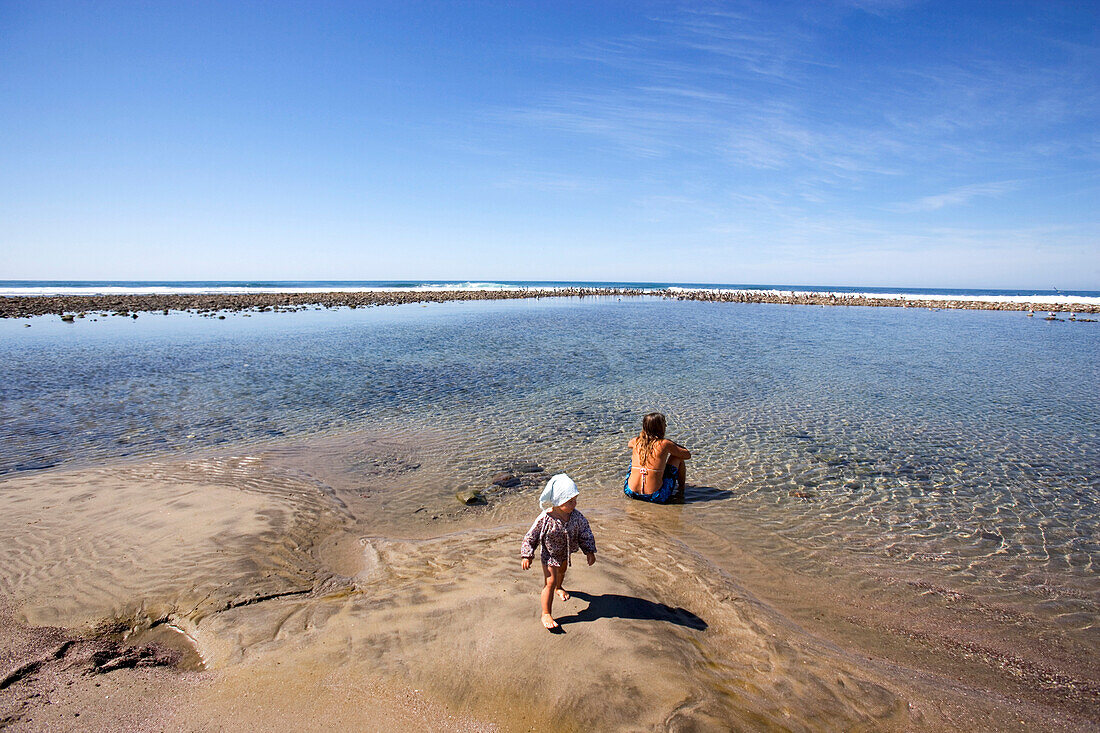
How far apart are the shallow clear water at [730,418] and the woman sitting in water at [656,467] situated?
1.97 feet

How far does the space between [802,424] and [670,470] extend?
6292 millimetres

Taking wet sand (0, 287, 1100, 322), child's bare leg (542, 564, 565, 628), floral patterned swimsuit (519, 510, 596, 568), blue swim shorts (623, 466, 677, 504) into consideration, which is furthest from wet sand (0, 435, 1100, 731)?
wet sand (0, 287, 1100, 322)

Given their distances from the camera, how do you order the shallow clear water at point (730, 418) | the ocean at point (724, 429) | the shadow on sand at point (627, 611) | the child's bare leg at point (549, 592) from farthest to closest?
1. the shallow clear water at point (730, 418)
2. the ocean at point (724, 429)
3. the shadow on sand at point (627, 611)
4. the child's bare leg at point (549, 592)

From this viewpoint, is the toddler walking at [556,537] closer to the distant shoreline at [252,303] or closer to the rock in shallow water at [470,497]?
the rock in shallow water at [470,497]

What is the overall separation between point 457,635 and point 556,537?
1347mm

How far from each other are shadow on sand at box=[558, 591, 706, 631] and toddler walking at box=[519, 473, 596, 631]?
398 mm

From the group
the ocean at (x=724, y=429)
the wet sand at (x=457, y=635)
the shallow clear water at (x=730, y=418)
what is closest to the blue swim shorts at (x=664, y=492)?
the ocean at (x=724, y=429)

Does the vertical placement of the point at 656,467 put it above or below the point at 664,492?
above

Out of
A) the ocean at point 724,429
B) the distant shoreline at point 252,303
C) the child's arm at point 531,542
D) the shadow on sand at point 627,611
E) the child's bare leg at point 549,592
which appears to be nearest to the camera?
the child's bare leg at point 549,592

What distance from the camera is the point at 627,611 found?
5555 millimetres

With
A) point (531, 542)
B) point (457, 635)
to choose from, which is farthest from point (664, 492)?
point (457, 635)

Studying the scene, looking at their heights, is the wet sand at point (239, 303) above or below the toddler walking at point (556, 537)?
above

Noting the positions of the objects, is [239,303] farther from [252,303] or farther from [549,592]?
[549,592]

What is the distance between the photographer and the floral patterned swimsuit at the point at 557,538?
5336mm
